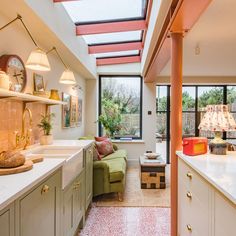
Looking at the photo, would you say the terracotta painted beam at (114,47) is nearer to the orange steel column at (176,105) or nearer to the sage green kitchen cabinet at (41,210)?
the orange steel column at (176,105)

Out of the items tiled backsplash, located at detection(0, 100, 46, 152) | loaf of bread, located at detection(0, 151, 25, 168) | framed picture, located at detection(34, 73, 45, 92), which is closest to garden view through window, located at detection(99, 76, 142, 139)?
framed picture, located at detection(34, 73, 45, 92)

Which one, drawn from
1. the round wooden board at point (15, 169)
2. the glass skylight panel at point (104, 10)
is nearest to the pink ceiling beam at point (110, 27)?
the glass skylight panel at point (104, 10)

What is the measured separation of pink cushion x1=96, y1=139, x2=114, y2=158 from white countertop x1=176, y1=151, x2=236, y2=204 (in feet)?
8.82

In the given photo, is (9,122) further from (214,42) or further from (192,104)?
(192,104)

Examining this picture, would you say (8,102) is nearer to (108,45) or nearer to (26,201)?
(26,201)

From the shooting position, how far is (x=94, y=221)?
2.88 m

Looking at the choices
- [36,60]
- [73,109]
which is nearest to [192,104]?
[73,109]

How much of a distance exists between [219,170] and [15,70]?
6.66 feet

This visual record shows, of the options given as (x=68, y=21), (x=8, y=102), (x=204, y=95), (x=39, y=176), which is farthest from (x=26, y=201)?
(x=204, y=95)

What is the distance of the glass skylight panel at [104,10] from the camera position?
312 centimetres

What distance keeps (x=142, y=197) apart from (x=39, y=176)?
2.64 meters

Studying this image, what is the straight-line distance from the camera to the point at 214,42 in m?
3.39

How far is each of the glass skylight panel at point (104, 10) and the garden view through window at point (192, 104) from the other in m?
3.00

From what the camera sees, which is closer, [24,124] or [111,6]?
[24,124]
